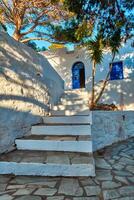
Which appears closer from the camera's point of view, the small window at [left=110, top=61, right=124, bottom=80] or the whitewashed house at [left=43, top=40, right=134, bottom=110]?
the whitewashed house at [left=43, top=40, right=134, bottom=110]

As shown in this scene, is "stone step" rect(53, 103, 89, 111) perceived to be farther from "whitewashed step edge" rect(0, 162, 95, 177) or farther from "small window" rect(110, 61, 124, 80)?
"small window" rect(110, 61, 124, 80)

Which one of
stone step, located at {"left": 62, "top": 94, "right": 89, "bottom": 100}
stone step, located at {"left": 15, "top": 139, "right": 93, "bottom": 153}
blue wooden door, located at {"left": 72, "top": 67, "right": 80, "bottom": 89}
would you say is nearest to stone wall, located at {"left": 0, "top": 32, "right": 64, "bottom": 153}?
stone step, located at {"left": 15, "top": 139, "right": 93, "bottom": 153}

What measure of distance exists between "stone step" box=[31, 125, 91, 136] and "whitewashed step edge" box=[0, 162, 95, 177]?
1.47 metres

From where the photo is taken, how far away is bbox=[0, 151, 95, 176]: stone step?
371 centimetres

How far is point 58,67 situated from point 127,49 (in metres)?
4.36

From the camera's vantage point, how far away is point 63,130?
5242 mm

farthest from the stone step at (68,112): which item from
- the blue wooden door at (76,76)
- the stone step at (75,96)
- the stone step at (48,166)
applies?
the blue wooden door at (76,76)

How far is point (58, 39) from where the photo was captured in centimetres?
1134

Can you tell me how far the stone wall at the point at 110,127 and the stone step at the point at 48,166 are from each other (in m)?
1.89

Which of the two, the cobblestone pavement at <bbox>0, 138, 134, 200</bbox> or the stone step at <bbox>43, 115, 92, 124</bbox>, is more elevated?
the stone step at <bbox>43, 115, 92, 124</bbox>

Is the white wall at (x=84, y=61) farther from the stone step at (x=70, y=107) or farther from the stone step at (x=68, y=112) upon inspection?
the stone step at (x=68, y=112)

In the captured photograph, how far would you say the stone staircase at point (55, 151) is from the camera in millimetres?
3748

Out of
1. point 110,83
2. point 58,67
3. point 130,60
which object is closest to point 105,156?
point 110,83

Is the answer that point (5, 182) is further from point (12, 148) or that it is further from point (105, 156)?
point (105, 156)
